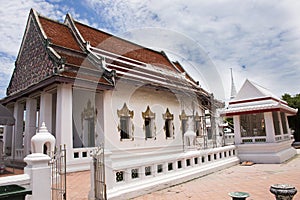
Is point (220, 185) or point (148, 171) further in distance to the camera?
point (220, 185)

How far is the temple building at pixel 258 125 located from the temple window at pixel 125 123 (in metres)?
4.77

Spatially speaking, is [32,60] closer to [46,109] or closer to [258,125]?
[46,109]

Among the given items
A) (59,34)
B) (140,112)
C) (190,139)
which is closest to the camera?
(59,34)

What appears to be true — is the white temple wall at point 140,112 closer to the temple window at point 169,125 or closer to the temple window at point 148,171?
the temple window at point 169,125

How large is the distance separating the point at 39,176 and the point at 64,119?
5544 mm

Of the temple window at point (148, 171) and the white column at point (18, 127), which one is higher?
the white column at point (18, 127)

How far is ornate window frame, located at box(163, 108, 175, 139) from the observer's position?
1402 centimetres

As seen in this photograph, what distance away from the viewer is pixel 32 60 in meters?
11.3

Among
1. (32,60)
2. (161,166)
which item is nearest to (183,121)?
(161,166)

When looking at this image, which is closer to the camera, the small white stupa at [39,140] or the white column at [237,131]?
the small white stupa at [39,140]

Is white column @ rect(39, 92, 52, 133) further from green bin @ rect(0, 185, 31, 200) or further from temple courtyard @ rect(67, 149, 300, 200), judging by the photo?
green bin @ rect(0, 185, 31, 200)

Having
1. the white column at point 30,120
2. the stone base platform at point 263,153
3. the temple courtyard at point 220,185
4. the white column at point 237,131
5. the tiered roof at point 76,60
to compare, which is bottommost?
the temple courtyard at point 220,185

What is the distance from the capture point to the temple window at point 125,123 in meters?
11.4

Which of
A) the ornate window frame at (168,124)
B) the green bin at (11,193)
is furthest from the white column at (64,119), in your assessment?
the ornate window frame at (168,124)
